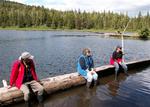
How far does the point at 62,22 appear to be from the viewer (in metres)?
164

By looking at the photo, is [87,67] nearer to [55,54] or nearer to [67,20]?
[55,54]

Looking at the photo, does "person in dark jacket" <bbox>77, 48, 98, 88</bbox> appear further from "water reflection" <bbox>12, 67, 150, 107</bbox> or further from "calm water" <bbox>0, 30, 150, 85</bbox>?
"calm water" <bbox>0, 30, 150, 85</bbox>

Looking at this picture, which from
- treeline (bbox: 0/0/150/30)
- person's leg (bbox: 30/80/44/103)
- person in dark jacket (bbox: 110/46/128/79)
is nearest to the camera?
person's leg (bbox: 30/80/44/103)

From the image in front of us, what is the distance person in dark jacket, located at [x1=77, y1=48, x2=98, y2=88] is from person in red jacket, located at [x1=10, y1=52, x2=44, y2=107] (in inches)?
127

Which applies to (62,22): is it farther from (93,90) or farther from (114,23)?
(93,90)

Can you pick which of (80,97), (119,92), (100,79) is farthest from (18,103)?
(100,79)

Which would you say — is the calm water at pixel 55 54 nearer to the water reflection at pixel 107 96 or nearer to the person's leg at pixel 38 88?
the water reflection at pixel 107 96

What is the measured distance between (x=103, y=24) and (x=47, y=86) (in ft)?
534

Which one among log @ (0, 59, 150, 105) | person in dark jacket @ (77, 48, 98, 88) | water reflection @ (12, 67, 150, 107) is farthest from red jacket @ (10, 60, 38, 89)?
person in dark jacket @ (77, 48, 98, 88)

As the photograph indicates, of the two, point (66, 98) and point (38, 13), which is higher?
point (38, 13)

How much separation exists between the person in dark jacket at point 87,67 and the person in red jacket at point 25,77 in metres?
3.23

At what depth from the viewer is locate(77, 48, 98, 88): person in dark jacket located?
1306 cm

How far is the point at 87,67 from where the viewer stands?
13.4m

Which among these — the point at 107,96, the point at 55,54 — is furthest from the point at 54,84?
the point at 55,54
